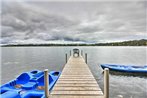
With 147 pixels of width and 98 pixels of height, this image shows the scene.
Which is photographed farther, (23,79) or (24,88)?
(23,79)

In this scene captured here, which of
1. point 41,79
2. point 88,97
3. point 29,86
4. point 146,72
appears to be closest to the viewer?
point 88,97

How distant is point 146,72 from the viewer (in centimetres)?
2005

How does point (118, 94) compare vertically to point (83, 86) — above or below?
below

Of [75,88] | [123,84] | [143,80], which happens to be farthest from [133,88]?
[75,88]

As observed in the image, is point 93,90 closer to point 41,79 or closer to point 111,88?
point 41,79

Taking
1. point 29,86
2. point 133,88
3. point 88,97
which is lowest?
point 133,88

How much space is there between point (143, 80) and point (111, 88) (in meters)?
5.57

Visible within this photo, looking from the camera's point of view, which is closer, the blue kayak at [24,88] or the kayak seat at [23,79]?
the blue kayak at [24,88]

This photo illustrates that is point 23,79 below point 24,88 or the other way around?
below

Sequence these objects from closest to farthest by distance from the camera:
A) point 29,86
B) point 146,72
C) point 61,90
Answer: point 61,90 → point 29,86 → point 146,72

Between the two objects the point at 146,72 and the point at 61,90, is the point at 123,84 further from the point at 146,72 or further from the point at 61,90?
the point at 61,90

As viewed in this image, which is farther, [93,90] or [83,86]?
[83,86]

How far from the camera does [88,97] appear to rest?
607 cm

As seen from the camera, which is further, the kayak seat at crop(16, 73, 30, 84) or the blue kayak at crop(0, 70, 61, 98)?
the kayak seat at crop(16, 73, 30, 84)
